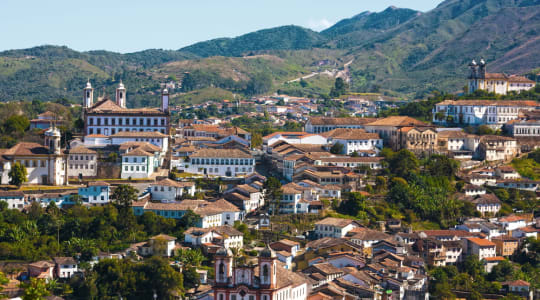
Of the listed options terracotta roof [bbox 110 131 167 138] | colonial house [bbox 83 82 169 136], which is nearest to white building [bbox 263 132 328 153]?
colonial house [bbox 83 82 169 136]

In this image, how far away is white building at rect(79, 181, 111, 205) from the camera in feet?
194

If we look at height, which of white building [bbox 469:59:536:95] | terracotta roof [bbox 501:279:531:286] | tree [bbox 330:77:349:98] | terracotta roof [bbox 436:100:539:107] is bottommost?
terracotta roof [bbox 501:279:531:286]

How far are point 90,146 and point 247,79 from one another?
10018 centimetres

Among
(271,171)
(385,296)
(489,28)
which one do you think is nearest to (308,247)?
(385,296)

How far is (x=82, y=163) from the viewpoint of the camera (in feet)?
211

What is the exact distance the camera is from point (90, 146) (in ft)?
219

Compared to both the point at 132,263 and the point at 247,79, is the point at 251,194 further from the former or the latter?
the point at 247,79

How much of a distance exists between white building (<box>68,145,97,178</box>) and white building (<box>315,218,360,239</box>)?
53.4 ft

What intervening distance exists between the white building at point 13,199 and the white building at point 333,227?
18819 millimetres

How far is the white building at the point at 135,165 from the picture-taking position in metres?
63.7

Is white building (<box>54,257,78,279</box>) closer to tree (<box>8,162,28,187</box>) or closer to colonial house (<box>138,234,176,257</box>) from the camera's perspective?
colonial house (<box>138,234,176,257</box>)

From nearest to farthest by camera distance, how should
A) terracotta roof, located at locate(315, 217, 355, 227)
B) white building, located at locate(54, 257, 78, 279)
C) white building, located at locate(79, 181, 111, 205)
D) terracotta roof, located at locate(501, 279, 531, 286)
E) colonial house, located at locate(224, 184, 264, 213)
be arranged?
white building, located at locate(54, 257, 78, 279) → terracotta roof, located at locate(501, 279, 531, 286) → white building, located at locate(79, 181, 111, 205) → terracotta roof, located at locate(315, 217, 355, 227) → colonial house, located at locate(224, 184, 264, 213)

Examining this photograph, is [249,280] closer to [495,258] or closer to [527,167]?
[495,258]

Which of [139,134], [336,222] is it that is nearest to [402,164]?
[336,222]
